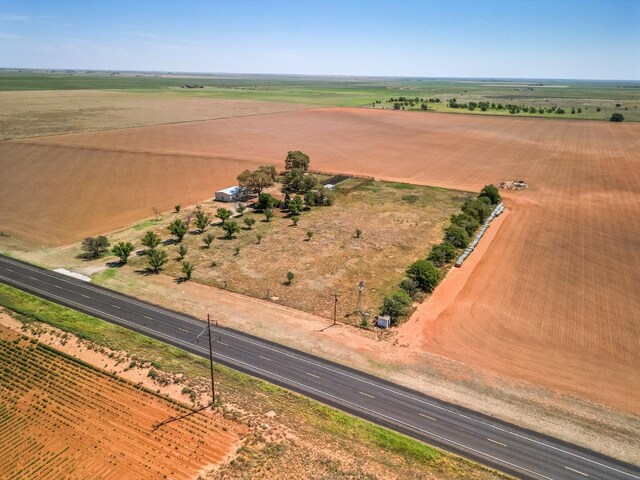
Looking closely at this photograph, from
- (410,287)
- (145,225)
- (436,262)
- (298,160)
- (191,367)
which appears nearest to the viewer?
(191,367)

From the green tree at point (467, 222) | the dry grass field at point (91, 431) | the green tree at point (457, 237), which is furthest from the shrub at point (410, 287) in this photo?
the dry grass field at point (91, 431)

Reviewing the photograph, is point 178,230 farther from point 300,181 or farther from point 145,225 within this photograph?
point 300,181

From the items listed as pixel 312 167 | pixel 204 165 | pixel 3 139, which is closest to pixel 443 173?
pixel 312 167

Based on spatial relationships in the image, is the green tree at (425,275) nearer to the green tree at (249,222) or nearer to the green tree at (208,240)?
the green tree at (208,240)

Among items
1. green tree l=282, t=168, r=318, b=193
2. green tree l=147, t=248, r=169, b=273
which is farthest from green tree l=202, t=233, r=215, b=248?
green tree l=282, t=168, r=318, b=193

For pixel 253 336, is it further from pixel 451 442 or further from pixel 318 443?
pixel 451 442

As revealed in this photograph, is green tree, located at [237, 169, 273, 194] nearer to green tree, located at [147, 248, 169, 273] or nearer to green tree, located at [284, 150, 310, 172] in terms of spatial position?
green tree, located at [284, 150, 310, 172]

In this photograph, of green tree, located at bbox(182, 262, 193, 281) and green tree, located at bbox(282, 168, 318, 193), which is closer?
green tree, located at bbox(182, 262, 193, 281)

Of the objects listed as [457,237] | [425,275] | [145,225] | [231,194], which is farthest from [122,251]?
[457,237]
